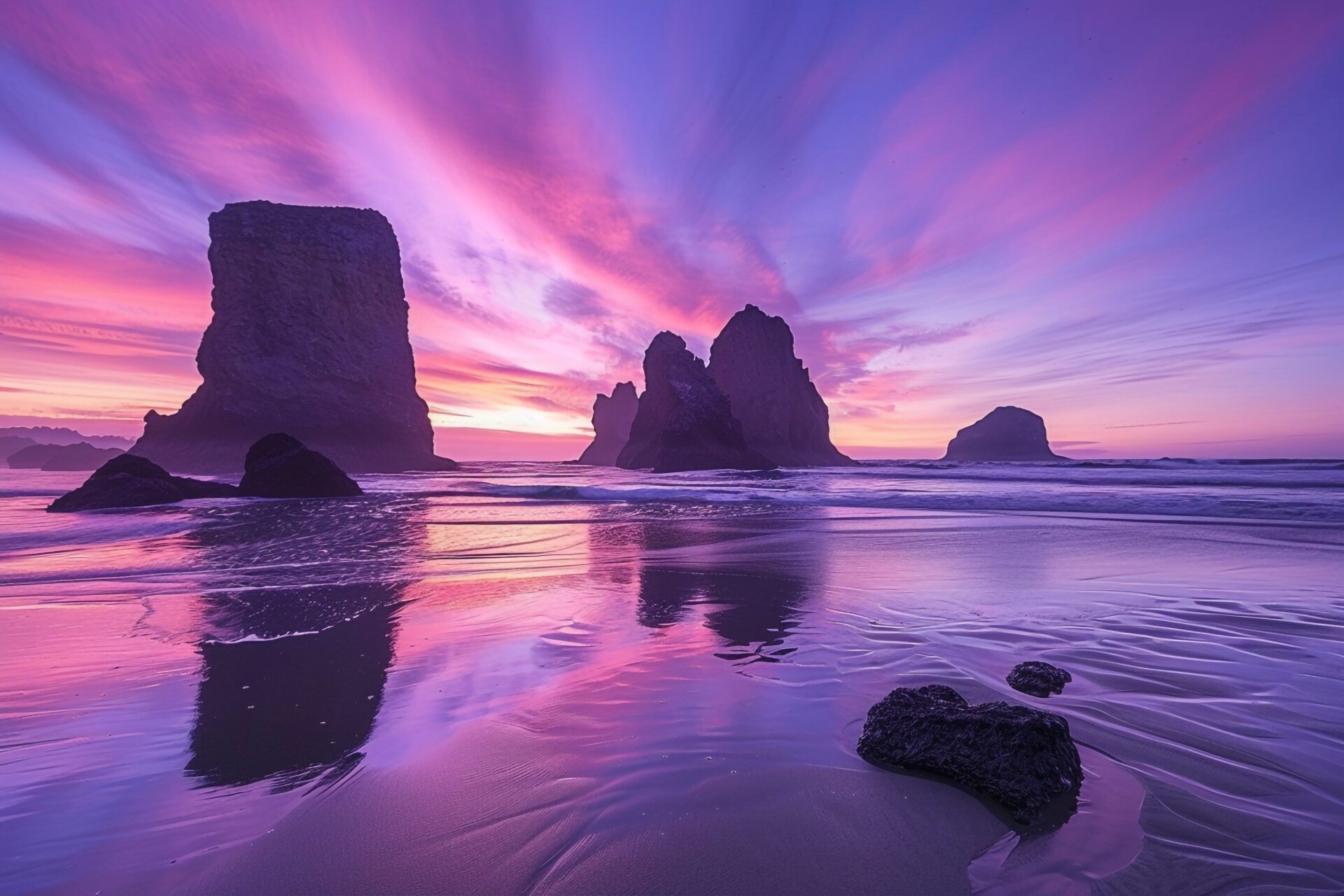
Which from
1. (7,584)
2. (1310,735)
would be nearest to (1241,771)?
(1310,735)

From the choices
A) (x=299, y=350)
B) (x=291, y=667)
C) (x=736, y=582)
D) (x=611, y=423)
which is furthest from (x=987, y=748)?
(x=611, y=423)

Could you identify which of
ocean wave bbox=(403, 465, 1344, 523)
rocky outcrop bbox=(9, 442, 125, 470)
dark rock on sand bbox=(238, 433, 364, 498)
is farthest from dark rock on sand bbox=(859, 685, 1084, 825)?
rocky outcrop bbox=(9, 442, 125, 470)

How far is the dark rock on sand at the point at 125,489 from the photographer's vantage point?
1555cm

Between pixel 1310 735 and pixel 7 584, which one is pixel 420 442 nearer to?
pixel 7 584

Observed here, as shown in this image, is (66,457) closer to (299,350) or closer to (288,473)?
(299,350)

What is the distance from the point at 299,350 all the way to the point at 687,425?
3763cm

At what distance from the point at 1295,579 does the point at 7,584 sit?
1630cm

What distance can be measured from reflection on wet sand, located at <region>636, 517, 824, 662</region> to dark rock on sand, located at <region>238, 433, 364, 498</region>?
1608 centimetres

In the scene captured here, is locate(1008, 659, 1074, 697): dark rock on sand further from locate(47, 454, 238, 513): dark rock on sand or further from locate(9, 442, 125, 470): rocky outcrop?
locate(9, 442, 125, 470): rocky outcrop

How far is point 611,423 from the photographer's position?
124m

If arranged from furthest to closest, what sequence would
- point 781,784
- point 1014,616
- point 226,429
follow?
1. point 226,429
2. point 1014,616
3. point 781,784

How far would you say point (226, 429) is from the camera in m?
42.9

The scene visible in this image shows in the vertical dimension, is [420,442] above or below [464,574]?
above

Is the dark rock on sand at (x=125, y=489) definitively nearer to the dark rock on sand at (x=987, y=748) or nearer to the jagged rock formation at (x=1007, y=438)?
the dark rock on sand at (x=987, y=748)
